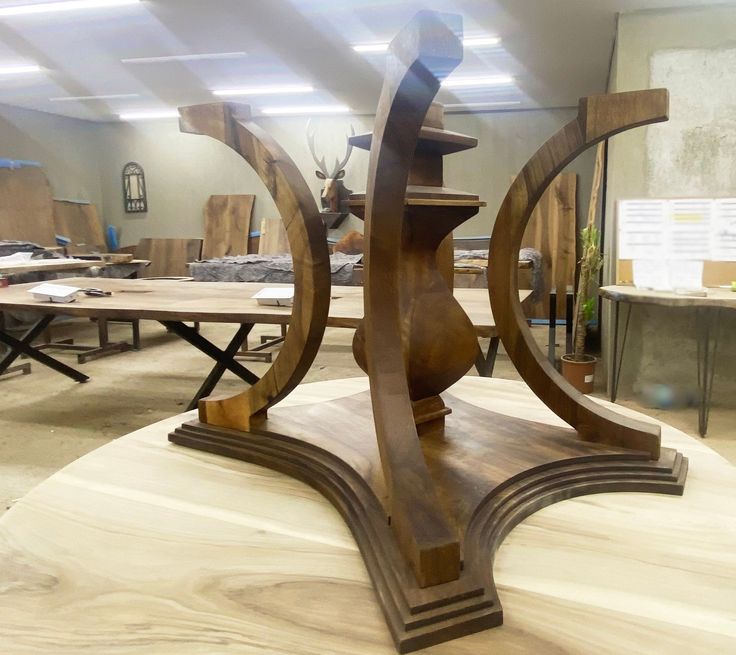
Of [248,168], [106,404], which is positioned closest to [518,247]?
[106,404]

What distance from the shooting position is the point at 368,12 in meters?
3.22

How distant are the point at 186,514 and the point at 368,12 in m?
3.22

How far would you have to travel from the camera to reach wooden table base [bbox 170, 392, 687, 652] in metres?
0.44

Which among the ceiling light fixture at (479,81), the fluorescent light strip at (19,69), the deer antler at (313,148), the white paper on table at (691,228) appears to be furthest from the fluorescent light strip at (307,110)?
the white paper on table at (691,228)

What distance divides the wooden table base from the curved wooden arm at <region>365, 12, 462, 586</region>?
0.03 m

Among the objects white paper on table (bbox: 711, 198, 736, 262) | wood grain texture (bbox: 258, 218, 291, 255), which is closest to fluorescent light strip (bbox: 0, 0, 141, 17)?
white paper on table (bbox: 711, 198, 736, 262)

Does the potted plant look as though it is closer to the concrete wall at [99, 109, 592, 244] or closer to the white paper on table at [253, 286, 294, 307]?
the white paper on table at [253, 286, 294, 307]

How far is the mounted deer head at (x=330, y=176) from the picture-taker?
6129 mm

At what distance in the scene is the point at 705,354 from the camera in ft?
8.79

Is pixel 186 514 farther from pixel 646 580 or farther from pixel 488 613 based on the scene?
pixel 646 580

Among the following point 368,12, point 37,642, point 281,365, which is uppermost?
point 368,12

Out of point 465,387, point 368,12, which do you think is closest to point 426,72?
point 465,387

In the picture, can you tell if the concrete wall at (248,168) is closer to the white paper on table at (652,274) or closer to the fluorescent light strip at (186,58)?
the fluorescent light strip at (186,58)

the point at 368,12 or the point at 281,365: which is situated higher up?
the point at 368,12
